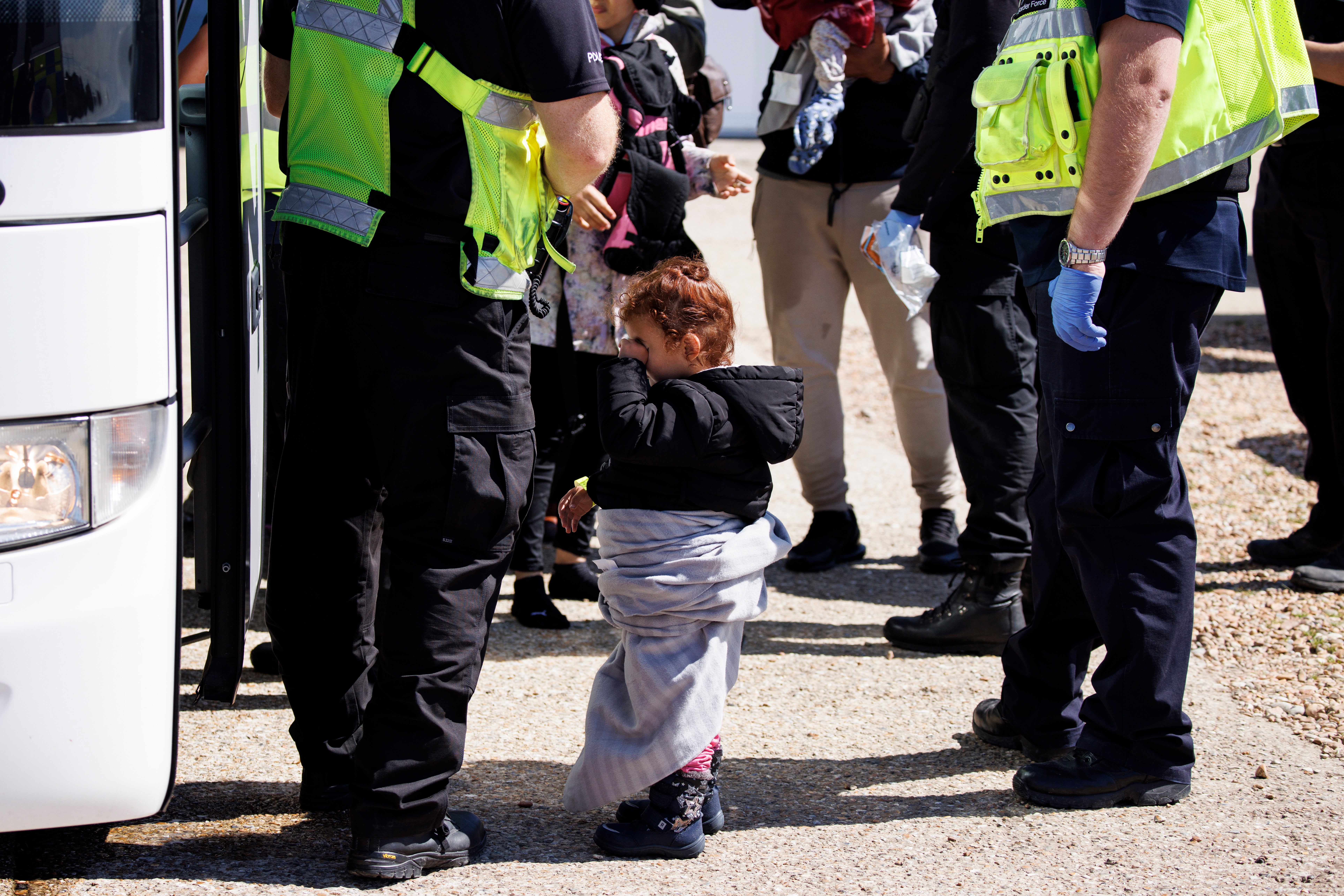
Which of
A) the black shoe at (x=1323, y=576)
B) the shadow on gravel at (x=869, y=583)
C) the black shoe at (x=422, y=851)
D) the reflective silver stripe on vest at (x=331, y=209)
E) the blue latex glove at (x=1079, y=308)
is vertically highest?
the reflective silver stripe on vest at (x=331, y=209)

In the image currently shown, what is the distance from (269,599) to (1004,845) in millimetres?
1608

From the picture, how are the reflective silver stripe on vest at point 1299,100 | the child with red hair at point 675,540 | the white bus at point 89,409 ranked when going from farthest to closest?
the reflective silver stripe on vest at point 1299,100
the child with red hair at point 675,540
the white bus at point 89,409

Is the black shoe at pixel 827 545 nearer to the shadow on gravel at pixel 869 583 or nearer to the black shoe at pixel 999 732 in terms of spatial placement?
the shadow on gravel at pixel 869 583

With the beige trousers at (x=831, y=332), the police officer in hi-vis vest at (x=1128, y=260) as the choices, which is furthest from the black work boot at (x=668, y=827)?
the beige trousers at (x=831, y=332)

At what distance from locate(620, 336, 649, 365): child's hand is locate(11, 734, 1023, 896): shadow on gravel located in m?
1.00

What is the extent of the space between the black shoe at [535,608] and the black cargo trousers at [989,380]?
1.27 m

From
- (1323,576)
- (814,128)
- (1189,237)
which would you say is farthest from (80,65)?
(1323,576)

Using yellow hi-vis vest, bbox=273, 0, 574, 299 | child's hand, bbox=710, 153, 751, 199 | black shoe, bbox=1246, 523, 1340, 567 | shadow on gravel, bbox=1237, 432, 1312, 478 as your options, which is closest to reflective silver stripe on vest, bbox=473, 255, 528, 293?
yellow hi-vis vest, bbox=273, 0, 574, 299

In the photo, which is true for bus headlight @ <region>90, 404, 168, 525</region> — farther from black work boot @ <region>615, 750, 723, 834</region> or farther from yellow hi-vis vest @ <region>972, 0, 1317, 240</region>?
yellow hi-vis vest @ <region>972, 0, 1317, 240</region>

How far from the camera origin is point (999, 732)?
3.27 metres

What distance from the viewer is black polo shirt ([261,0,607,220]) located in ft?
7.53

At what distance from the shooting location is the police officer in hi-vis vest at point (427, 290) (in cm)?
236

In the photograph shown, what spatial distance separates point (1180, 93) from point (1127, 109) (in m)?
0.18

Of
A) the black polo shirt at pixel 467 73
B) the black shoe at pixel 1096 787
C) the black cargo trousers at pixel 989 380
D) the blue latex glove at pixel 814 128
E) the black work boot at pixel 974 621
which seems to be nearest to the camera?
the black polo shirt at pixel 467 73
